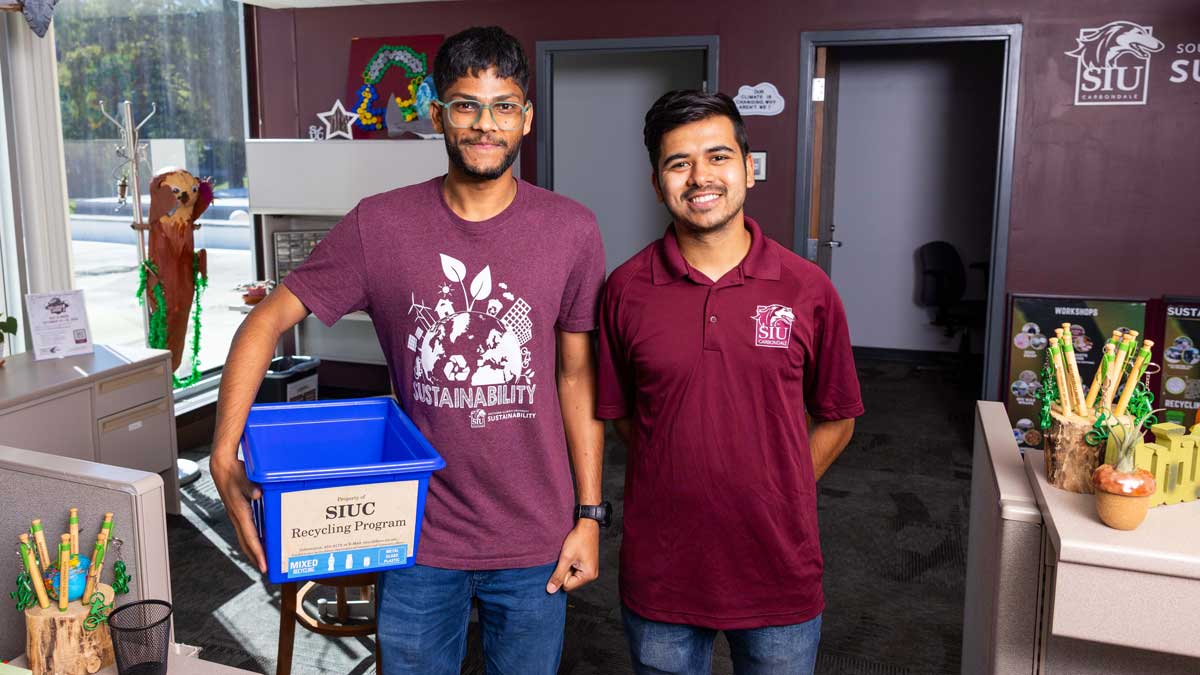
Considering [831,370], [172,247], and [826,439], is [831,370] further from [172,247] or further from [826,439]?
[172,247]

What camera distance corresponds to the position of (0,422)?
3.17 metres

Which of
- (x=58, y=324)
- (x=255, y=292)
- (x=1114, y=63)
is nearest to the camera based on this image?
(x=58, y=324)

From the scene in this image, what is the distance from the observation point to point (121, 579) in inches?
62.2

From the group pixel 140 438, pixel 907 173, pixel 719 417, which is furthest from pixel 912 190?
pixel 719 417

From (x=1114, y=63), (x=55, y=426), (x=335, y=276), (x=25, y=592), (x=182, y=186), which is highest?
(x=1114, y=63)

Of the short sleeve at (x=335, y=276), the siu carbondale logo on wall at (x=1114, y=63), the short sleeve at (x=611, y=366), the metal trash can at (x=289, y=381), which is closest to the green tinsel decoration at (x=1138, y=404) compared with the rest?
the short sleeve at (x=611, y=366)

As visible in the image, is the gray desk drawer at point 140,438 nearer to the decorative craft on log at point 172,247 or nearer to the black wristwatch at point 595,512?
the decorative craft on log at point 172,247

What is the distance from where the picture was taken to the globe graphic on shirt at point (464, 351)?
160 centimetres

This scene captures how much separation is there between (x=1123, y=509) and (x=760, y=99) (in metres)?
3.93

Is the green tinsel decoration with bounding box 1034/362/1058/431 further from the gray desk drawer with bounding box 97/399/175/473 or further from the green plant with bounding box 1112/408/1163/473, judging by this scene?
the gray desk drawer with bounding box 97/399/175/473

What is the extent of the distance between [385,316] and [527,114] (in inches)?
16.2

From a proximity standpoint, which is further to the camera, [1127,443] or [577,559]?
[577,559]

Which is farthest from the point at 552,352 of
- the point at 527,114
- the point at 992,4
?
the point at 992,4

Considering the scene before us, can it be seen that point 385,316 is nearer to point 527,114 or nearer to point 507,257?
point 507,257
